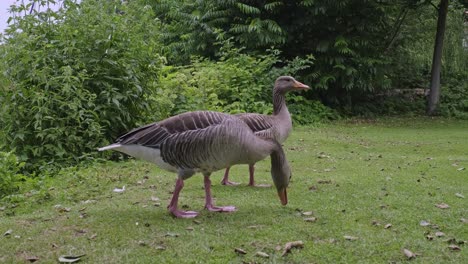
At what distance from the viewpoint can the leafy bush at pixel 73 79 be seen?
9156 mm

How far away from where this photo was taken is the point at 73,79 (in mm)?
9383

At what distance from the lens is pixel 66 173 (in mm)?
8195

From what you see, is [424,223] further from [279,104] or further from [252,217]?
[279,104]

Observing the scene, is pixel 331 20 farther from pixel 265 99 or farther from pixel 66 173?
pixel 66 173

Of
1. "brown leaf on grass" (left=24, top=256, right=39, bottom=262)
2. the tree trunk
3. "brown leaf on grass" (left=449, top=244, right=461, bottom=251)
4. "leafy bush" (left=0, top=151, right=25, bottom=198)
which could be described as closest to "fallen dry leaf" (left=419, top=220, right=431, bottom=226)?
"brown leaf on grass" (left=449, top=244, right=461, bottom=251)

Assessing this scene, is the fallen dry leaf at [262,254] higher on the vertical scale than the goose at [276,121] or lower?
lower

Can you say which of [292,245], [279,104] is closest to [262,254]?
[292,245]

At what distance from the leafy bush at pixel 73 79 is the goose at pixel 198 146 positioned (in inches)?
156

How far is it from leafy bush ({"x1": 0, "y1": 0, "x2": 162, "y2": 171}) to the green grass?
1.02m

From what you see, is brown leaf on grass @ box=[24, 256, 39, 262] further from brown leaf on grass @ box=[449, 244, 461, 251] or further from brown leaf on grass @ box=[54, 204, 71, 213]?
brown leaf on grass @ box=[449, 244, 461, 251]

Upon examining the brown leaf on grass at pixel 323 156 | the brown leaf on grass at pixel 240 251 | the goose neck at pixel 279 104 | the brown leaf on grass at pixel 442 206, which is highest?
the goose neck at pixel 279 104

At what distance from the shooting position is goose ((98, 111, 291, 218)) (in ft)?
17.3

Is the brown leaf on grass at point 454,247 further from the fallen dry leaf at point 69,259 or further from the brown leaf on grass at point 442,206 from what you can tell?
the fallen dry leaf at point 69,259

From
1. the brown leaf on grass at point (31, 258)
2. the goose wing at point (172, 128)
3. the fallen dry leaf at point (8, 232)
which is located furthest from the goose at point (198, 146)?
the brown leaf on grass at point (31, 258)
